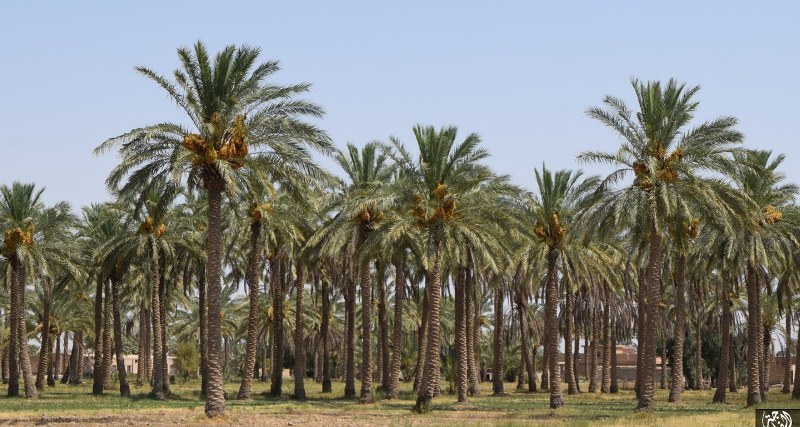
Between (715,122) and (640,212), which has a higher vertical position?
(715,122)

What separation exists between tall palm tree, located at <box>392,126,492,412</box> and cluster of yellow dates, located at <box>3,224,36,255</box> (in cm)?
1998

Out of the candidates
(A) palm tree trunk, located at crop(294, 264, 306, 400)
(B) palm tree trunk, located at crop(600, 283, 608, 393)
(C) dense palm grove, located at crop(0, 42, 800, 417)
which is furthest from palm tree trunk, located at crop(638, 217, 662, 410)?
(B) palm tree trunk, located at crop(600, 283, 608, 393)

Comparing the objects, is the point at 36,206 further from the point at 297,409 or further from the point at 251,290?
the point at 297,409

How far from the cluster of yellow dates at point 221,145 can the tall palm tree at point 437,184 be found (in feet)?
29.5

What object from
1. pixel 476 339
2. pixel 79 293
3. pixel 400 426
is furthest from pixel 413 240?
pixel 79 293

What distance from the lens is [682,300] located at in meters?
54.5

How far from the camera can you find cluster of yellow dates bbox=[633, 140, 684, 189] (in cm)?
4038

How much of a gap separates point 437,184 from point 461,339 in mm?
10590

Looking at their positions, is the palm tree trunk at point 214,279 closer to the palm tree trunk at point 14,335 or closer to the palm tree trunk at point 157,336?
the palm tree trunk at point 157,336

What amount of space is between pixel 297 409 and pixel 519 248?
1653 cm

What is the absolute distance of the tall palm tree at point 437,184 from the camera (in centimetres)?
4266

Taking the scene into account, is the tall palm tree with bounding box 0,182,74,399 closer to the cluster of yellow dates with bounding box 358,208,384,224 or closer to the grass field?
the grass field

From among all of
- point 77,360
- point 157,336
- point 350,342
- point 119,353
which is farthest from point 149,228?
point 77,360

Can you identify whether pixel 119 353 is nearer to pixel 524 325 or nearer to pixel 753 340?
pixel 524 325
